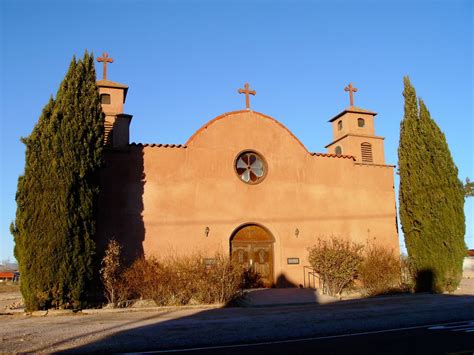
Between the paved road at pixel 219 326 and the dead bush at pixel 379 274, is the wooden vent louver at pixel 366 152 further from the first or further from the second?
the paved road at pixel 219 326

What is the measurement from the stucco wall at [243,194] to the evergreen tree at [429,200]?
2384 mm

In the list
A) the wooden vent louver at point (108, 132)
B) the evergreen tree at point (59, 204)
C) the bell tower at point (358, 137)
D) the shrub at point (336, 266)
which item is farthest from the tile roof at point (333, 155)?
the evergreen tree at point (59, 204)

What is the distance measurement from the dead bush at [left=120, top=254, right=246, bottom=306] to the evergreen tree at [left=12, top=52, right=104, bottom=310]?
159 cm

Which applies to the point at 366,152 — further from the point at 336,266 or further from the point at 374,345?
the point at 374,345

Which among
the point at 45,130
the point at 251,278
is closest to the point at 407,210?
the point at 251,278

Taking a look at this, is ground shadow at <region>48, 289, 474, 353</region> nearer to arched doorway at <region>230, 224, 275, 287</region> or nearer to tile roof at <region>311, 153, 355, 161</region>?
arched doorway at <region>230, 224, 275, 287</region>

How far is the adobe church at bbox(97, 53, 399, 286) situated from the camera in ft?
55.4

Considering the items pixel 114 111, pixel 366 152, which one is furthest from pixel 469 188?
pixel 114 111

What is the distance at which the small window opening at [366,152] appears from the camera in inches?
869

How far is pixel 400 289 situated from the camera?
675 inches

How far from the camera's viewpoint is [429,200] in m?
17.7

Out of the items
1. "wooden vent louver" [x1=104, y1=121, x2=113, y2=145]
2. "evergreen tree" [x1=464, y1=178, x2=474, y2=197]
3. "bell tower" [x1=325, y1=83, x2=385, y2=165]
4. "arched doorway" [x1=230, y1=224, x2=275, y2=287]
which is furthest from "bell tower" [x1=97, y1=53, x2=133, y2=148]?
"evergreen tree" [x1=464, y1=178, x2=474, y2=197]

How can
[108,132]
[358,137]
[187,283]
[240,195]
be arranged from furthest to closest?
1. [358,137]
2. [240,195]
3. [108,132]
4. [187,283]

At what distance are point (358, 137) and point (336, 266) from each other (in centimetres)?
805
